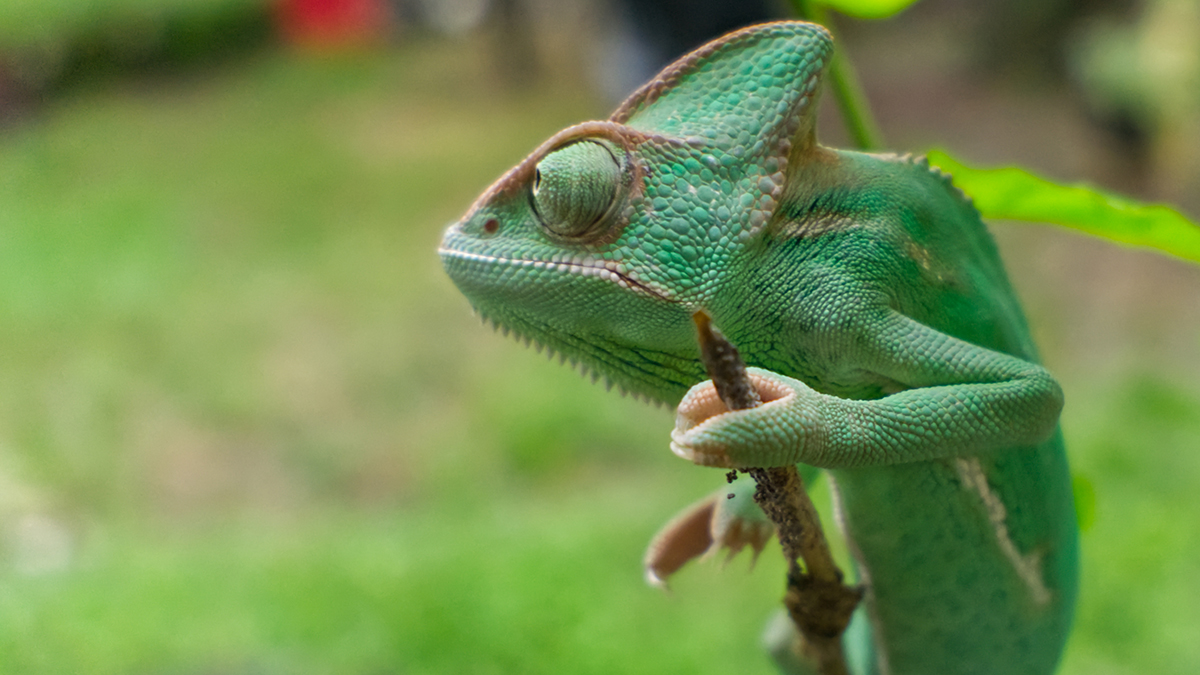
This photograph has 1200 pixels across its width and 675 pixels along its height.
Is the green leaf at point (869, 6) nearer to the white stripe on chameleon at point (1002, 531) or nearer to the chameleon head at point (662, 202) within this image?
the chameleon head at point (662, 202)

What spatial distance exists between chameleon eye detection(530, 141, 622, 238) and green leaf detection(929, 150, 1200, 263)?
41cm

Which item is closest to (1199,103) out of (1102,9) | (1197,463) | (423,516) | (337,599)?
(1102,9)

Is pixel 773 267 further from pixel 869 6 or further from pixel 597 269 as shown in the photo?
pixel 869 6

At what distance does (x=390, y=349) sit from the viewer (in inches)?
183

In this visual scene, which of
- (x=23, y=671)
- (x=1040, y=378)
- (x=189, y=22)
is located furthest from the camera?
(x=189, y=22)

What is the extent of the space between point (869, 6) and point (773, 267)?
1.47ft

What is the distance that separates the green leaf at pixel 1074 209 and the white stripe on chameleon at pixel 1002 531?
27 cm

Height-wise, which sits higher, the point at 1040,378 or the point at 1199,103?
the point at 1040,378

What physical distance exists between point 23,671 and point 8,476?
2.01 m

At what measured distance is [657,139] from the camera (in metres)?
0.78

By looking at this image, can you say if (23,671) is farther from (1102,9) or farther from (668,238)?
(1102,9)

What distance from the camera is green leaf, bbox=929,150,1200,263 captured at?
91 cm

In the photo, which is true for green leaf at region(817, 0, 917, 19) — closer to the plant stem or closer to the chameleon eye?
the plant stem

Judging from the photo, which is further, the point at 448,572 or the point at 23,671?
the point at 448,572
